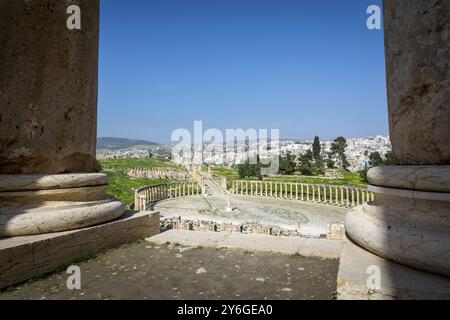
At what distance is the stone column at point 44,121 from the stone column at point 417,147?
4056 millimetres

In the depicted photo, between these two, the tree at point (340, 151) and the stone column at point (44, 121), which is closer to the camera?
the stone column at point (44, 121)

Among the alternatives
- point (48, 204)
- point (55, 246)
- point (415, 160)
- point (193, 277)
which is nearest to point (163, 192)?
point (48, 204)

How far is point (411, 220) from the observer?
10.8 ft

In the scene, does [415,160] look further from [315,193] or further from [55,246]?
[315,193]

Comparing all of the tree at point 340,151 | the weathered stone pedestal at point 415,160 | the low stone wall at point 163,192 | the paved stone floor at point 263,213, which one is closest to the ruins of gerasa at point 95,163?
the weathered stone pedestal at point 415,160

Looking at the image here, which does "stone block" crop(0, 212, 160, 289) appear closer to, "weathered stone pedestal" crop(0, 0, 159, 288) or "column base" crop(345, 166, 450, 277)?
"weathered stone pedestal" crop(0, 0, 159, 288)

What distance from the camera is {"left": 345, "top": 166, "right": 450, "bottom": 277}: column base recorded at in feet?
9.55

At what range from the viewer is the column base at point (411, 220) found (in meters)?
2.91

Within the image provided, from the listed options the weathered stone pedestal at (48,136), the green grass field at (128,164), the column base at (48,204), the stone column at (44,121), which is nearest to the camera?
the column base at (48,204)

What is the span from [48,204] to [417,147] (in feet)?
16.2

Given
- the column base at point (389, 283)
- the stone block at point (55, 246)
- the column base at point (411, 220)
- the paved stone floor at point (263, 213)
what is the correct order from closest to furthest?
the column base at point (389, 283) → the column base at point (411, 220) → the stone block at point (55, 246) → the paved stone floor at point (263, 213)

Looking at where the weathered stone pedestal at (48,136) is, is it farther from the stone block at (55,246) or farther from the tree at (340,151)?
the tree at (340,151)

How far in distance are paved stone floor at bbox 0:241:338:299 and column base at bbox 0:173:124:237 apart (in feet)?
2.10

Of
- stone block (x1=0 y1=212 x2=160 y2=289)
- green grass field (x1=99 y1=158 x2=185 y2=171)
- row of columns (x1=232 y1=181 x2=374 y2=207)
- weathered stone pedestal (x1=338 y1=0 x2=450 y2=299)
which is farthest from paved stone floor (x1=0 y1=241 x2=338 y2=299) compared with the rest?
green grass field (x1=99 y1=158 x2=185 y2=171)
